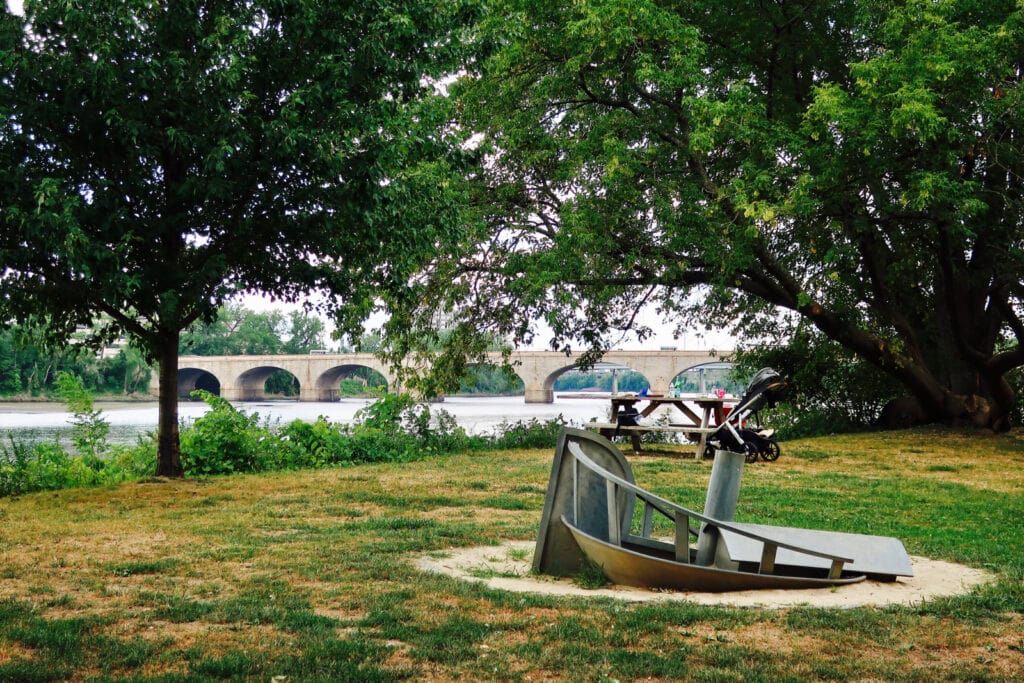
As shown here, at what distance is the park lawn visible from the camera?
3.88 meters

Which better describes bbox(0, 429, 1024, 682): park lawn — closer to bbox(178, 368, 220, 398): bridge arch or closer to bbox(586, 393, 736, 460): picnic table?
bbox(586, 393, 736, 460): picnic table

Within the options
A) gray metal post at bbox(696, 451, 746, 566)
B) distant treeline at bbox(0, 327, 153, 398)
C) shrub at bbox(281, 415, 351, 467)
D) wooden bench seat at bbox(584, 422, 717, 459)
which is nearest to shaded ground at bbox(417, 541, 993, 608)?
gray metal post at bbox(696, 451, 746, 566)

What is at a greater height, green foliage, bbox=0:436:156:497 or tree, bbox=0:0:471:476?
tree, bbox=0:0:471:476

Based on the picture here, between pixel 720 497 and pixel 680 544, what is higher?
pixel 720 497

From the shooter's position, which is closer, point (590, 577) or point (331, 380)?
point (590, 577)

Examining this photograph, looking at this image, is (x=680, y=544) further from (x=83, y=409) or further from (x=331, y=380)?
(x=331, y=380)

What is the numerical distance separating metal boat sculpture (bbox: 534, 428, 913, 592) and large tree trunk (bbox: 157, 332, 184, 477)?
704 centimetres

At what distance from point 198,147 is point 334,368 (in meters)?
57.4

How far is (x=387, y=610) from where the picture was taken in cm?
477

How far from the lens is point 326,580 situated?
18.3ft

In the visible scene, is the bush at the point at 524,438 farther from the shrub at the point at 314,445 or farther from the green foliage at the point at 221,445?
the green foliage at the point at 221,445

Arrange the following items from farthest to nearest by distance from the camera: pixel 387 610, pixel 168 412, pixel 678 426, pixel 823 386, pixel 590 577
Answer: pixel 823 386 < pixel 678 426 < pixel 168 412 < pixel 590 577 < pixel 387 610

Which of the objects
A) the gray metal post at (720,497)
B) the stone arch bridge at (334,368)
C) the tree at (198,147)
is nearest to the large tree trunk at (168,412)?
the tree at (198,147)

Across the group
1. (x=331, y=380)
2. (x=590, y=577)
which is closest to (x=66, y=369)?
(x=331, y=380)
